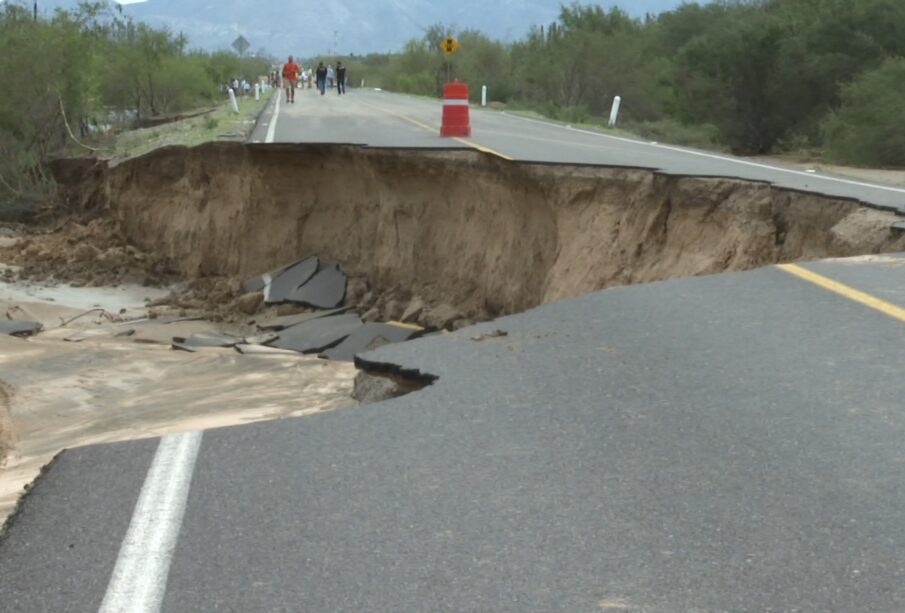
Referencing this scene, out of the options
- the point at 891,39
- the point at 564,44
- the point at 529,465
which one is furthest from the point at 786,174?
the point at 564,44

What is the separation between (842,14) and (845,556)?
36541mm

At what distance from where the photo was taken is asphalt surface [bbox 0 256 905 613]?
4.42m

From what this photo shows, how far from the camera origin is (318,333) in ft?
63.9

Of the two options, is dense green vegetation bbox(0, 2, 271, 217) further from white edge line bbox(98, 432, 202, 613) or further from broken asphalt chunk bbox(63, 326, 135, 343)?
white edge line bbox(98, 432, 202, 613)

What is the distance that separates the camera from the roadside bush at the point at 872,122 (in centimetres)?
2720

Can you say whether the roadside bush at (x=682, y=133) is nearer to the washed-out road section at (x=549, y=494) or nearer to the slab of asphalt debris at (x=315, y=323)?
the slab of asphalt debris at (x=315, y=323)

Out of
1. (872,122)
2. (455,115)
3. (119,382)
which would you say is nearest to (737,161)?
(455,115)

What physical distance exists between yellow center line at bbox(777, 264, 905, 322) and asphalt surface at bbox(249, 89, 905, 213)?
2412 mm

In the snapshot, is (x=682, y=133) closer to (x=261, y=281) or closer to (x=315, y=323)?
(x=261, y=281)

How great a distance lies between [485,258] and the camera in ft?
64.4

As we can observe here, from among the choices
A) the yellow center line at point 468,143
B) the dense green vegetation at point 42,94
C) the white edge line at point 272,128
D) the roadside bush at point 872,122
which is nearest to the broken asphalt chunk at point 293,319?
the yellow center line at point 468,143

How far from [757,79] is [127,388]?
3095 centimetres

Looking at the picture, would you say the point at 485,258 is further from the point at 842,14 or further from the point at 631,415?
the point at 842,14

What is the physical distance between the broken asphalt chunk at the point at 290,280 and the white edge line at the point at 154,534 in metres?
16.3
